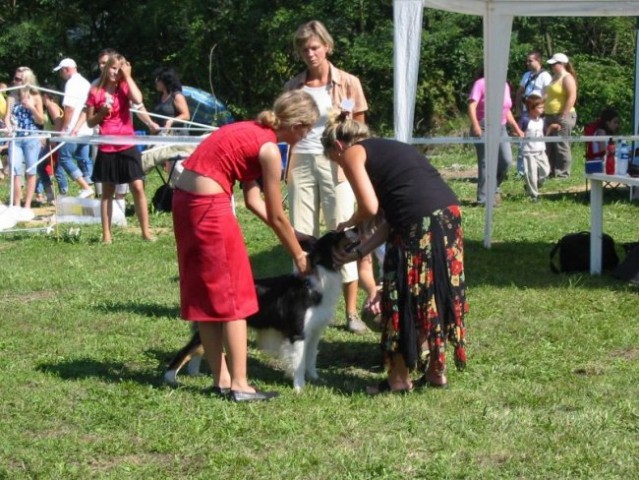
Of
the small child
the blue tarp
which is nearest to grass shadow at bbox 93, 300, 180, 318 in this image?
the small child

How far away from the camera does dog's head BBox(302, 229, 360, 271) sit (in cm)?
525

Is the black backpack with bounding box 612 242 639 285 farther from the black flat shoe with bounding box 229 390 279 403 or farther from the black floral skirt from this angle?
the black flat shoe with bounding box 229 390 279 403

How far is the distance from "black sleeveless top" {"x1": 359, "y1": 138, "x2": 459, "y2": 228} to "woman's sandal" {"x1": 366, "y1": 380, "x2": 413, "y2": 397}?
0.81 m

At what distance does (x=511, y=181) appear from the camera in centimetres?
1420

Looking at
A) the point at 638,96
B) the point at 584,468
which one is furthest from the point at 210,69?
the point at 584,468

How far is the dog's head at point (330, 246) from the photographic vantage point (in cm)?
525

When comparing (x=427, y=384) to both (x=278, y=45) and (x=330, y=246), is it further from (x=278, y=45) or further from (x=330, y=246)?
(x=278, y=45)

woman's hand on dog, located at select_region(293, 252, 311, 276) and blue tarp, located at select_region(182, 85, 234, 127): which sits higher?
blue tarp, located at select_region(182, 85, 234, 127)

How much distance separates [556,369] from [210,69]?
17033 mm

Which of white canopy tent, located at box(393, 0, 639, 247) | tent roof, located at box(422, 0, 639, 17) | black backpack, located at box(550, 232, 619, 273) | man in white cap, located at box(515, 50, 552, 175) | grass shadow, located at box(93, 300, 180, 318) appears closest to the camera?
grass shadow, located at box(93, 300, 180, 318)

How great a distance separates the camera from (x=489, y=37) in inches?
354

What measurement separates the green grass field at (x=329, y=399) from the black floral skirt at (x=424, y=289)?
0.28 metres

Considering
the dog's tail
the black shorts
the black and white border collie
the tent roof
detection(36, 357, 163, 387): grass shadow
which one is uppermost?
the tent roof

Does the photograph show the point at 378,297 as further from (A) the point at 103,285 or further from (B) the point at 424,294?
(A) the point at 103,285
